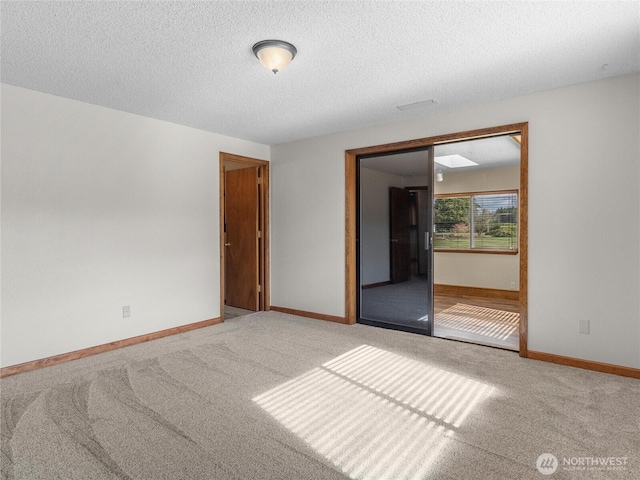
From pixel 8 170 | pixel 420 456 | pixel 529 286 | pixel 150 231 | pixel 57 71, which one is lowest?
pixel 420 456

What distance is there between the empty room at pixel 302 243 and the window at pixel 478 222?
184cm

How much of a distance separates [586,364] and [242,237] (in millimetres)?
4529

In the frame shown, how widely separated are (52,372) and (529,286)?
14.2ft

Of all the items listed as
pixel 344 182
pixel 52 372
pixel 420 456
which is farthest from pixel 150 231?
pixel 420 456

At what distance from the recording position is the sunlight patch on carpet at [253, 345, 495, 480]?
1.97 m

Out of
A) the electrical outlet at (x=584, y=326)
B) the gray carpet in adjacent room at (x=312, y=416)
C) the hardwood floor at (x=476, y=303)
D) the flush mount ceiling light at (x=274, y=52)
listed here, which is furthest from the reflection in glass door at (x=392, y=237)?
the flush mount ceiling light at (x=274, y=52)

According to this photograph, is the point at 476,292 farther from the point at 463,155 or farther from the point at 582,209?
the point at 582,209

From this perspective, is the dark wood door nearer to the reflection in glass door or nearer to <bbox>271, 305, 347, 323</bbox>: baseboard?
the reflection in glass door

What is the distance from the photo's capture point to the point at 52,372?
3.19 metres

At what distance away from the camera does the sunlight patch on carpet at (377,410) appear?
1.97m

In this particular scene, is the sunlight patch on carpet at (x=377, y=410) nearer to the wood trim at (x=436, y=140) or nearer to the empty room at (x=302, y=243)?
the empty room at (x=302, y=243)

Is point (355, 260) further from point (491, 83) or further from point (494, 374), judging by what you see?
point (491, 83)

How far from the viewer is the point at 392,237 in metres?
6.29

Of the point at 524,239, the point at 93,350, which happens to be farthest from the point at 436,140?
the point at 93,350
